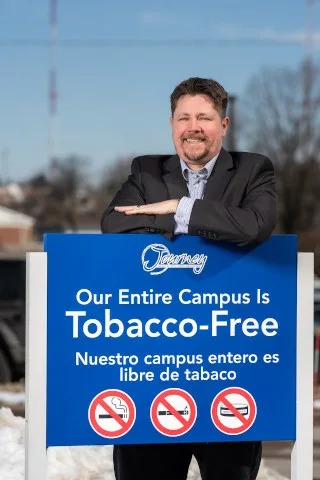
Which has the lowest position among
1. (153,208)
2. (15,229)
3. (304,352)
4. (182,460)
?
(182,460)

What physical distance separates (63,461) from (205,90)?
107 inches

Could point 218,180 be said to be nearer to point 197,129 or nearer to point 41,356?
point 197,129

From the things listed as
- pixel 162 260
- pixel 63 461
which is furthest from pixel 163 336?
pixel 63 461

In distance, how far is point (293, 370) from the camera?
3307 millimetres

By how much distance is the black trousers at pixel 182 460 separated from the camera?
11.0 ft

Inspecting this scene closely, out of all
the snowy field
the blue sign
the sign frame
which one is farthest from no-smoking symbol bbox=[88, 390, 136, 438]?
the snowy field

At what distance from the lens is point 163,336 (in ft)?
10.6

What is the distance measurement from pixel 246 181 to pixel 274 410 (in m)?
0.72

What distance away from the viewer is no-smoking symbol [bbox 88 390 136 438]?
321 cm

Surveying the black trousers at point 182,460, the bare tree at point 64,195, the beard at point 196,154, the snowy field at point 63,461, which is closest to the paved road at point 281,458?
the snowy field at point 63,461

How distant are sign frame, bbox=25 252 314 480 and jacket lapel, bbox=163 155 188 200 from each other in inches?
16.8

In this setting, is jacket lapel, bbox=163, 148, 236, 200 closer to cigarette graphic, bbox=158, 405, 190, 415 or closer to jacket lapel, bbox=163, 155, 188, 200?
jacket lapel, bbox=163, 155, 188, 200

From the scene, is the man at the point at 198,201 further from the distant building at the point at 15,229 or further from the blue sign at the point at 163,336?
the distant building at the point at 15,229

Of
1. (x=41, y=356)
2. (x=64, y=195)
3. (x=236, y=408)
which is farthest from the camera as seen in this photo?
(x=64, y=195)
